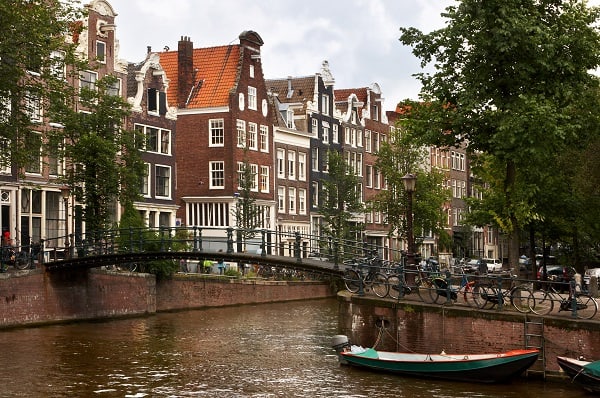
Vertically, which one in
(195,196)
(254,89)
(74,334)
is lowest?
(74,334)

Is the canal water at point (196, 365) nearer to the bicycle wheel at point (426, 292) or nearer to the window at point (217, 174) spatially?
the bicycle wheel at point (426, 292)

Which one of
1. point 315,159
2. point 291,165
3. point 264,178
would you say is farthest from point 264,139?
point 315,159

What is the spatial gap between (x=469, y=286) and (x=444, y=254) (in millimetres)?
61052

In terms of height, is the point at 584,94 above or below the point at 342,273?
above

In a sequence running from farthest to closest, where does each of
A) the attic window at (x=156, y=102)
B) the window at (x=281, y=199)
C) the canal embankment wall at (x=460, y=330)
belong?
the window at (x=281, y=199)
the attic window at (x=156, y=102)
the canal embankment wall at (x=460, y=330)

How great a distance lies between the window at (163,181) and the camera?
58.8 m

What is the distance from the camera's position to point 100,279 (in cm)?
4425

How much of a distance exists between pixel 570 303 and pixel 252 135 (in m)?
42.8

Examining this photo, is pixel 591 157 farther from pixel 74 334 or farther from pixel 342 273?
pixel 74 334

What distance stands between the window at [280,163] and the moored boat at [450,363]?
43040mm

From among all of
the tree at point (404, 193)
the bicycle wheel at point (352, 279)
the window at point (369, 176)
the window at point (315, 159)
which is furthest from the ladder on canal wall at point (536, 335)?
the window at point (369, 176)

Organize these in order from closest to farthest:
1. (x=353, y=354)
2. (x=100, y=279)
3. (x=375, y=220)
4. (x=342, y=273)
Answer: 1. (x=353, y=354)
2. (x=342, y=273)
3. (x=100, y=279)
4. (x=375, y=220)

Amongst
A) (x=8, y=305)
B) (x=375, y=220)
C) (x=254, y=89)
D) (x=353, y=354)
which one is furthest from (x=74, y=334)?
(x=375, y=220)

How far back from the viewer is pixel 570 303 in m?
25.4
